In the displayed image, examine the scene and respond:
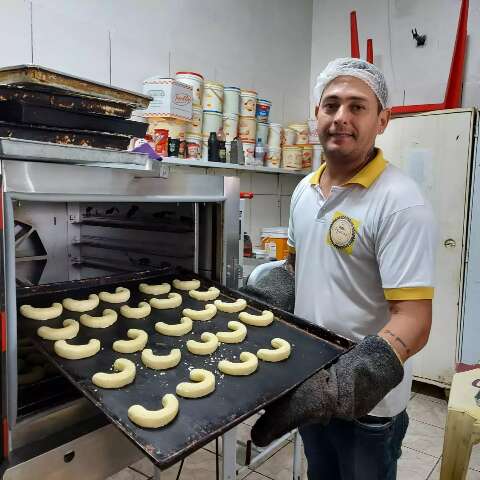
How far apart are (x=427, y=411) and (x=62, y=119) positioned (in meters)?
2.80

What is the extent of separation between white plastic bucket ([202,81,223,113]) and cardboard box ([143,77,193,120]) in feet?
0.96

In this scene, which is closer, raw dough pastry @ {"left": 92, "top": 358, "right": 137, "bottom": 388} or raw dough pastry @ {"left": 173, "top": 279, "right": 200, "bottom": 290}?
raw dough pastry @ {"left": 92, "top": 358, "right": 137, "bottom": 388}

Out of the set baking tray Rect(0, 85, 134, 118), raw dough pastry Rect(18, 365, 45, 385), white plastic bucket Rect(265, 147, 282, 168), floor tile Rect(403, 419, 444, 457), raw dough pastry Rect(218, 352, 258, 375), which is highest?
white plastic bucket Rect(265, 147, 282, 168)

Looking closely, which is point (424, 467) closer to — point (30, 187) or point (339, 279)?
point (339, 279)

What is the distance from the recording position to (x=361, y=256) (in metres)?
1.17

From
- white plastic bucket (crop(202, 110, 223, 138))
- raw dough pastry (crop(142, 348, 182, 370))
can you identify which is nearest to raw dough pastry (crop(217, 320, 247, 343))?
raw dough pastry (crop(142, 348, 182, 370))

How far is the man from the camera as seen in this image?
1039 mm

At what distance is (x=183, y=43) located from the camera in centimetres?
256

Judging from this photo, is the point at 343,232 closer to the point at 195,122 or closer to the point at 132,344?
the point at 132,344

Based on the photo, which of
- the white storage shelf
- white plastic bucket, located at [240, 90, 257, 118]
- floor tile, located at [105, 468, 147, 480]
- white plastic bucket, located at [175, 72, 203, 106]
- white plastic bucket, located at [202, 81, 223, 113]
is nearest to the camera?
floor tile, located at [105, 468, 147, 480]

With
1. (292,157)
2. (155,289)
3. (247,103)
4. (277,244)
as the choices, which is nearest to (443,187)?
(292,157)

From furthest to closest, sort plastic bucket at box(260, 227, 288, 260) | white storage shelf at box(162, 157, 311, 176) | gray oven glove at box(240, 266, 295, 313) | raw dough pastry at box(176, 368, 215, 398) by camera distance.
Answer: plastic bucket at box(260, 227, 288, 260) → white storage shelf at box(162, 157, 311, 176) → gray oven glove at box(240, 266, 295, 313) → raw dough pastry at box(176, 368, 215, 398)

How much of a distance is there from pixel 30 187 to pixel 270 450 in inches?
75.9

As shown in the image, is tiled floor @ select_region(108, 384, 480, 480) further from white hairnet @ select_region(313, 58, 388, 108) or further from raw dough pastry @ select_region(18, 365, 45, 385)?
white hairnet @ select_region(313, 58, 388, 108)
